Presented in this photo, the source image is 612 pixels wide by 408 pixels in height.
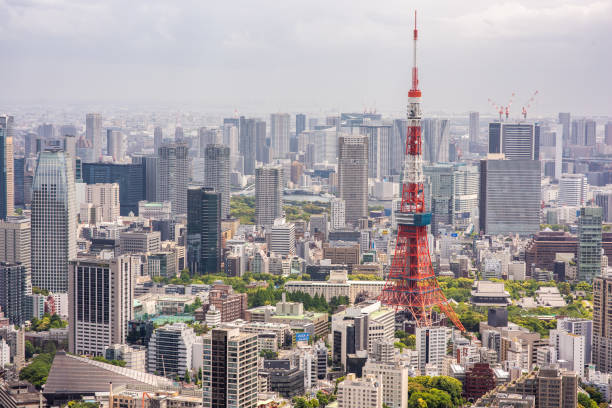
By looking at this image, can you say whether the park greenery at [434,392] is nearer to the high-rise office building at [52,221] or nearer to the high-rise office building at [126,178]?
the high-rise office building at [52,221]

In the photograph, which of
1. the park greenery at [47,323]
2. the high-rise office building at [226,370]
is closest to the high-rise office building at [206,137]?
the park greenery at [47,323]

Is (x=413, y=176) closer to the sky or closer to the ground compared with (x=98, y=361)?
closer to the sky

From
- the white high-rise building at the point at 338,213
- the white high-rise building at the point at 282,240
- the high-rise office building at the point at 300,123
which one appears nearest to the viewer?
the white high-rise building at the point at 282,240

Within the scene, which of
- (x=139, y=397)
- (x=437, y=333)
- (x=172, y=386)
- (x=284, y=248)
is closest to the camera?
(x=139, y=397)

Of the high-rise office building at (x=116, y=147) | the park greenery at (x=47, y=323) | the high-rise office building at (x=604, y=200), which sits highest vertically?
the high-rise office building at (x=116, y=147)

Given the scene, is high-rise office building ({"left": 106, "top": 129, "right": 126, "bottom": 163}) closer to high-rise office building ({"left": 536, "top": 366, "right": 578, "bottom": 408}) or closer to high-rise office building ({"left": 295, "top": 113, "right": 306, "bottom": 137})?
high-rise office building ({"left": 295, "top": 113, "right": 306, "bottom": 137})

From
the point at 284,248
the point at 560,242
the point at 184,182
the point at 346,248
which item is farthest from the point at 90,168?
the point at 560,242

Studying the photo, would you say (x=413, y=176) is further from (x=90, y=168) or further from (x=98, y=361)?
(x=90, y=168)
